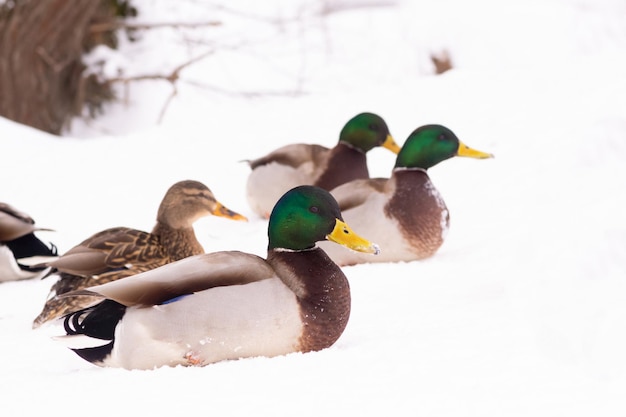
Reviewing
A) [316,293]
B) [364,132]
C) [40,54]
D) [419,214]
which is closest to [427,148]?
[419,214]

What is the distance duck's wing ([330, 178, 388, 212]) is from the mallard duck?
1516 mm

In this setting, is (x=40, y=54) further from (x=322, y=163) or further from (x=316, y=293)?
(x=316, y=293)

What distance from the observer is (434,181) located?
659 centimetres

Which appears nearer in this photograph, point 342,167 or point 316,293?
point 316,293

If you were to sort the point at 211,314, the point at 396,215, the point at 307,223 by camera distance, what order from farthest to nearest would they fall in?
1. the point at 396,215
2. the point at 307,223
3. the point at 211,314

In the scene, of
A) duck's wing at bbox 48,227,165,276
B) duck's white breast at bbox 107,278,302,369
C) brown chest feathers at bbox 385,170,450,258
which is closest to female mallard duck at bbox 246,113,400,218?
brown chest feathers at bbox 385,170,450,258

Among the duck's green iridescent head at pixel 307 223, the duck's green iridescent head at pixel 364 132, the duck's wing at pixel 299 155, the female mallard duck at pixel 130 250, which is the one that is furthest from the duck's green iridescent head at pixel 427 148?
the duck's green iridescent head at pixel 307 223

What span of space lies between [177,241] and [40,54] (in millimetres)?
4462

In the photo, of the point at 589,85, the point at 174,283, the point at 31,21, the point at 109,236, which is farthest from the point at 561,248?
the point at 31,21

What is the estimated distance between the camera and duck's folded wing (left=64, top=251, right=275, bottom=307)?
3.08m

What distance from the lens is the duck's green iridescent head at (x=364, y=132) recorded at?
582cm

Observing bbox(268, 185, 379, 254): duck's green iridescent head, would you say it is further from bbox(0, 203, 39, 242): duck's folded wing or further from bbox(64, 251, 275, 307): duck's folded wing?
bbox(0, 203, 39, 242): duck's folded wing

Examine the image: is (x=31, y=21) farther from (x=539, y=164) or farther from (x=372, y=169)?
(x=539, y=164)

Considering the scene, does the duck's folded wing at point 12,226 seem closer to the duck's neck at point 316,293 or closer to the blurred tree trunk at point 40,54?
the duck's neck at point 316,293
